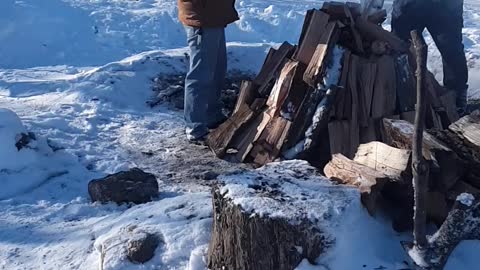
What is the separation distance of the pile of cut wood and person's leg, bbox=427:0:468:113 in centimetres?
85

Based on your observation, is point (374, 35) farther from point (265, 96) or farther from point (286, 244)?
point (286, 244)

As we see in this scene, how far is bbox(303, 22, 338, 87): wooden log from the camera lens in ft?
14.0

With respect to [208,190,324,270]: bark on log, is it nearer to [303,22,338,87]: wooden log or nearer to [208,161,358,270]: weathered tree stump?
[208,161,358,270]: weathered tree stump

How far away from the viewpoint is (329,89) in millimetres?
4223

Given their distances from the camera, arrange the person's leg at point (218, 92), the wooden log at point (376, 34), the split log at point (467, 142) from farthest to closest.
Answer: the person's leg at point (218, 92)
the wooden log at point (376, 34)
the split log at point (467, 142)

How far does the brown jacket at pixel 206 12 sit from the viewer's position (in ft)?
15.5

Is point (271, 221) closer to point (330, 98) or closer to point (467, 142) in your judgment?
point (467, 142)

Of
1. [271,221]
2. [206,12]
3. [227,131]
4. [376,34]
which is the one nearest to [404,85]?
[376,34]

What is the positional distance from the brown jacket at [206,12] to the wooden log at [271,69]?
447 millimetres

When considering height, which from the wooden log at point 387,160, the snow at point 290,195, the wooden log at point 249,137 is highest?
the wooden log at point 387,160

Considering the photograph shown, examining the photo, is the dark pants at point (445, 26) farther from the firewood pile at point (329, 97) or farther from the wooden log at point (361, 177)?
the wooden log at point (361, 177)

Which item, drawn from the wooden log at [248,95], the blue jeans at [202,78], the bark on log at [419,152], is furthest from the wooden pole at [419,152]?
the blue jeans at [202,78]

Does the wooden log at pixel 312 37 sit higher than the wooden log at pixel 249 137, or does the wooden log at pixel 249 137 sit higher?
the wooden log at pixel 312 37

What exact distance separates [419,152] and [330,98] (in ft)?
5.47
